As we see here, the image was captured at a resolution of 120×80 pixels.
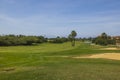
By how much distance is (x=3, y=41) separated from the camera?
122 m

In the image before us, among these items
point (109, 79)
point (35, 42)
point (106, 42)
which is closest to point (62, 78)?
point (109, 79)

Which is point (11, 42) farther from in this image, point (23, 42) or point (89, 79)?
point (89, 79)

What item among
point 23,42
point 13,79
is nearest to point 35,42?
point 23,42

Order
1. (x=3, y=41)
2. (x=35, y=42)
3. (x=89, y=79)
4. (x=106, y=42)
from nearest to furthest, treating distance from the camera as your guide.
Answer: (x=89, y=79)
(x=3, y=41)
(x=106, y=42)
(x=35, y=42)

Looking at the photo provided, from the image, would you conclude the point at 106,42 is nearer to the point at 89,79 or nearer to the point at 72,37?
the point at 72,37

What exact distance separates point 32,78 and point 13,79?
→ 185cm

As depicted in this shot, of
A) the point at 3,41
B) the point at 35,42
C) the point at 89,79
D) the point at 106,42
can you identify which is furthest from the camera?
the point at 35,42

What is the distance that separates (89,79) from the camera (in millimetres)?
21547

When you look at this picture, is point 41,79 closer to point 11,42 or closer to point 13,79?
point 13,79

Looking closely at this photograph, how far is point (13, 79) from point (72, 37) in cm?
13835

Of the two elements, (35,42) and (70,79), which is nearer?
(70,79)

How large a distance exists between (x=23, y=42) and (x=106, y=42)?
159 feet

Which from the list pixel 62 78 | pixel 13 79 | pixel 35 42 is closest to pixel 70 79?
pixel 62 78

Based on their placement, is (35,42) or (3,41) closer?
(3,41)
